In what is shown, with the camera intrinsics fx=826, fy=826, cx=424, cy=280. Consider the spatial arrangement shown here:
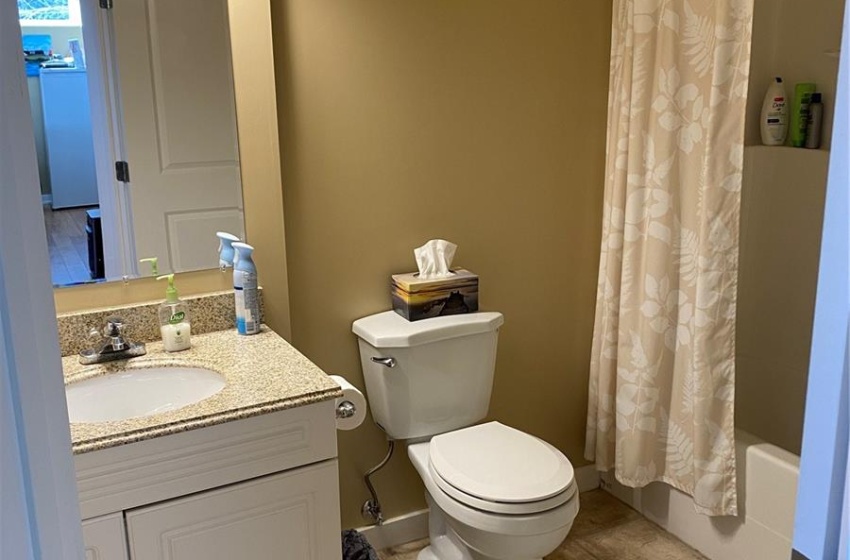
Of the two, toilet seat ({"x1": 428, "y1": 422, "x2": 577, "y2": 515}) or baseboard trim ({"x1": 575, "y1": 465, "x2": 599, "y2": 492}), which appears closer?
toilet seat ({"x1": 428, "y1": 422, "x2": 577, "y2": 515})

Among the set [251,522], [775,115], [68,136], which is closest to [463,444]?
[251,522]

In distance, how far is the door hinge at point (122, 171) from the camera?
6.59ft

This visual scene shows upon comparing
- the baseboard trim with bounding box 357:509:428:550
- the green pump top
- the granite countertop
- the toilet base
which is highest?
the green pump top

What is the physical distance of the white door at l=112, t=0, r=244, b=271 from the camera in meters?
1.99

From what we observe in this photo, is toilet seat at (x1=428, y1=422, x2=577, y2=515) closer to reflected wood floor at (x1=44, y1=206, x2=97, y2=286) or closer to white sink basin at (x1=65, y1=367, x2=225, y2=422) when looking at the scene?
white sink basin at (x1=65, y1=367, x2=225, y2=422)

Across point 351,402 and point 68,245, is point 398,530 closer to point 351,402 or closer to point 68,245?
point 351,402

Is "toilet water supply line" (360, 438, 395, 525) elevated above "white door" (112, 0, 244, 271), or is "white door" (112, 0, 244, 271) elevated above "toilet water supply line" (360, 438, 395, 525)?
"white door" (112, 0, 244, 271)

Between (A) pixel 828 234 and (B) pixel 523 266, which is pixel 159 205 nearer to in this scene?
(B) pixel 523 266

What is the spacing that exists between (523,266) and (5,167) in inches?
90.3

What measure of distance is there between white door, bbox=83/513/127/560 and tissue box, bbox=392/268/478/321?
1.00 m

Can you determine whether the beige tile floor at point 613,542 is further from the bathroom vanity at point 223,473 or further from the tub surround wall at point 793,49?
the tub surround wall at point 793,49

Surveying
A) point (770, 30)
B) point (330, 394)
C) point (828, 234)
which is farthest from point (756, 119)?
point (828, 234)

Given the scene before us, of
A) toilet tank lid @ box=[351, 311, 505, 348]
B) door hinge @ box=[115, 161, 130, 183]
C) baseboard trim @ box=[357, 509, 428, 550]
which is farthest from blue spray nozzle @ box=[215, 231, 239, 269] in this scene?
baseboard trim @ box=[357, 509, 428, 550]

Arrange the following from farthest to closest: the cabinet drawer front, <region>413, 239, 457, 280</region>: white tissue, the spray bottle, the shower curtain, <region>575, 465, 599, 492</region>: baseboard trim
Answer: <region>575, 465, 599, 492</region>: baseboard trim → <region>413, 239, 457, 280</region>: white tissue → the shower curtain → the spray bottle → the cabinet drawer front
